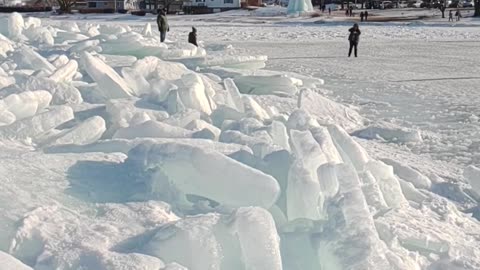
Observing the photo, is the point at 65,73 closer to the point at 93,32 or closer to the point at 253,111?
the point at 253,111

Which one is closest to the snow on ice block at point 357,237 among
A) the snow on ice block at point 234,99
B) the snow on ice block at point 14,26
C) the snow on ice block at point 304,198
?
the snow on ice block at point 304,198

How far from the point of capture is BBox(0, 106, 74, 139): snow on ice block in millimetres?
4805

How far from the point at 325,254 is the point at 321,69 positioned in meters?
10.8

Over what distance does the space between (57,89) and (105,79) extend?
66 cm

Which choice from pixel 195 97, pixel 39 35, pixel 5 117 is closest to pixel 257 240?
pixel 5 117

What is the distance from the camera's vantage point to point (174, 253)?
2.87 metres

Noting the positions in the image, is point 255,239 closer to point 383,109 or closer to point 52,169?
point 52,169

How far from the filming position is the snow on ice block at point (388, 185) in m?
4.05

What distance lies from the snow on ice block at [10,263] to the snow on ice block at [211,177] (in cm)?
122

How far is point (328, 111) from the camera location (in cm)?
791

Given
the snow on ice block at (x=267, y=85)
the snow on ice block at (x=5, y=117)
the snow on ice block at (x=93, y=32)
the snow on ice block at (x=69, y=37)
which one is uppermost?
the snow on ice block at (x=93, y=32)

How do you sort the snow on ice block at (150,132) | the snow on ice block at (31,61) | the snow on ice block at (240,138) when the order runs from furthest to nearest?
the snow on ice block at (31,61) → the snow on ice block at (150,132) → the snow on ice block at (240,138)

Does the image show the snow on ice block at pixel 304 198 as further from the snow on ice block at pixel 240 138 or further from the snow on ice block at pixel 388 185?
the snow on ice block at pixel 240 138

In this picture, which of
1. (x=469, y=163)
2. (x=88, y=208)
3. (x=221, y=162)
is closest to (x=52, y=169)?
(x=88, y=208)
